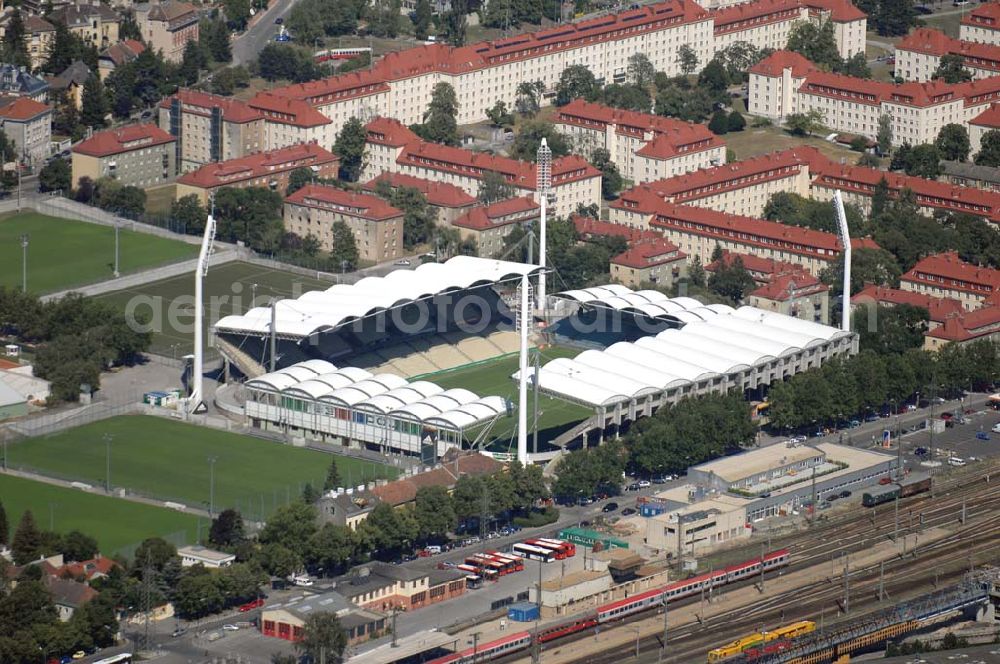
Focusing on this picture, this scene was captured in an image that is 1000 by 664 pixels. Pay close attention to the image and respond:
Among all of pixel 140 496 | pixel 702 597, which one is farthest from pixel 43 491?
pixel 702 597

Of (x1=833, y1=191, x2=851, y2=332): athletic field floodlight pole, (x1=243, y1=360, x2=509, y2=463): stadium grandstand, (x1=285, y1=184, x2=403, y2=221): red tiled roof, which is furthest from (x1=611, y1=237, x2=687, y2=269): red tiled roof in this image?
(x1=243, y1=360, x2=509, y2=463): stadium grandstand

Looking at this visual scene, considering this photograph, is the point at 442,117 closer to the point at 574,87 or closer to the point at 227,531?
the point at 574,87

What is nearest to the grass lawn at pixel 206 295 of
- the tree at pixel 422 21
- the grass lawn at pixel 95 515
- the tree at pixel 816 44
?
the grass lawn at pixel 95 515

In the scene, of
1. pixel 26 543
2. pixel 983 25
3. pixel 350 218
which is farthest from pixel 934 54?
pixel 26 543

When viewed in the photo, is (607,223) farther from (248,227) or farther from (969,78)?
(969,78)

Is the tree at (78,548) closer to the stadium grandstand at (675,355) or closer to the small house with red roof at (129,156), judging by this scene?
the stadium grandstand at (675,355)

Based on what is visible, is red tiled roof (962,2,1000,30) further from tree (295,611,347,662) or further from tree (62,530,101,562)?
tree (295,611,347,662)
